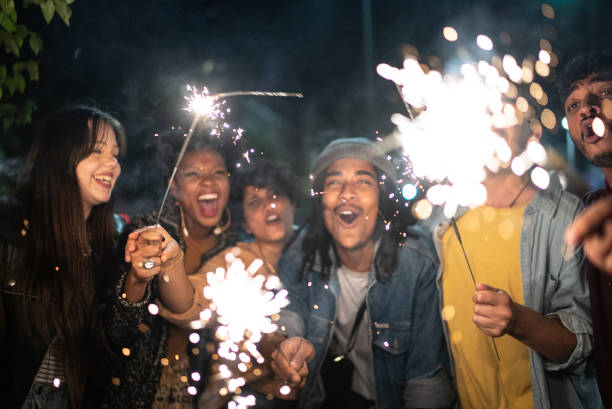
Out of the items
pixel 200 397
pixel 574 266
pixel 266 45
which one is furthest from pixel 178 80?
pixel 574 266

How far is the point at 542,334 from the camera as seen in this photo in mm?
2092

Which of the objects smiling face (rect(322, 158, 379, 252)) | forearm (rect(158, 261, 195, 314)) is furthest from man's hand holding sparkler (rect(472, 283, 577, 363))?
forearm (rect(158, 261, 195, 314))

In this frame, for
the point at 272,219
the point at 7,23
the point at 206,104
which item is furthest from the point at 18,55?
the point at 272,219

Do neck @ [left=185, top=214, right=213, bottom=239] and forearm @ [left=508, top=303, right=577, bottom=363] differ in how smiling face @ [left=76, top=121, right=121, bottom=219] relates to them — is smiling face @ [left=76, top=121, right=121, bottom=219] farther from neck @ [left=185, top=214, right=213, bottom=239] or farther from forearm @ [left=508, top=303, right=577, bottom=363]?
forearm @ [left=508, top=303, right=577, bottom=363]

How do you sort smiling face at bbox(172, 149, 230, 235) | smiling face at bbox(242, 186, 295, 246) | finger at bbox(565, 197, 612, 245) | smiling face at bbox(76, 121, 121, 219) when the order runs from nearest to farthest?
finger at bbox(565, 197, 612, 245) < smiling face at bbox(76, 121, 121, 219) < smiling face at bbox(172, 149, 230, 235) < smiling face at bbox(242, 186, 295, 246)

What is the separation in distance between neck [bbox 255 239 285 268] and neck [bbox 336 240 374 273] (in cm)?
43

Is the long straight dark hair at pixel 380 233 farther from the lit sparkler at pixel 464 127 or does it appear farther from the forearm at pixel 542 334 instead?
the forearm at pixel 542 334

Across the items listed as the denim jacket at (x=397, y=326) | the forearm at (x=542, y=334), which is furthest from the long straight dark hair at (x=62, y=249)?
the forearm at (x=542, y=334)

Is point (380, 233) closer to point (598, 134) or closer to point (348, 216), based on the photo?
point (348, 216)

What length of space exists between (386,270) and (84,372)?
1911 mm

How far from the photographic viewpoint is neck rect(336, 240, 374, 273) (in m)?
2.69

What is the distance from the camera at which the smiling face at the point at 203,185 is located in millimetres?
2664

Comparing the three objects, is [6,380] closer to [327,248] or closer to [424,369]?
[327,248]

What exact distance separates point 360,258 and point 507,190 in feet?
3.22
